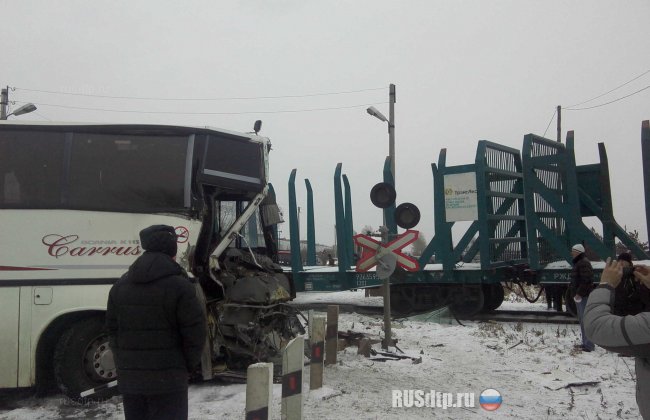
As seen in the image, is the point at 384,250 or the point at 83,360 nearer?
the point at 83,360

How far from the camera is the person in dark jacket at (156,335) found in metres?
3.16

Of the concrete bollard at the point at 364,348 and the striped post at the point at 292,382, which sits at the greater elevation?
the striped post at the point at 292,382

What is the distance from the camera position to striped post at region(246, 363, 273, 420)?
346 centimetres

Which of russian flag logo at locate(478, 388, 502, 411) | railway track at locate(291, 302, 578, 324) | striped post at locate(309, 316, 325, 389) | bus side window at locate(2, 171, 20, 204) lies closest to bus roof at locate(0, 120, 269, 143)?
bus side window at locate(2, 171, 20, 204)

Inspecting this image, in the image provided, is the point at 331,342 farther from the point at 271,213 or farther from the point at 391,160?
the point at 391,160

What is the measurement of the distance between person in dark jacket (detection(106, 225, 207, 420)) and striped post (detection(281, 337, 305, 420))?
1224mm

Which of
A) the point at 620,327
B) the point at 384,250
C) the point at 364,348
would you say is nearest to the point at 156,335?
the point at 620,327

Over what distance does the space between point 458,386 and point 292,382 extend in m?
2.66

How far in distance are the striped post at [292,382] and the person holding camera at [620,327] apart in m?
2.29

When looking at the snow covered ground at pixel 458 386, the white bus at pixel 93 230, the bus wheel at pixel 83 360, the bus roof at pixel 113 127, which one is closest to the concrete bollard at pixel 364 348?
the snow covered ground at pixel 458 386

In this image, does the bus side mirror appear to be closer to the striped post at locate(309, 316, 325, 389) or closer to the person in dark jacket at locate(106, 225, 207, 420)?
the striped post at locate(309, 316, 325, 389)

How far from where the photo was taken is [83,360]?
550 cm

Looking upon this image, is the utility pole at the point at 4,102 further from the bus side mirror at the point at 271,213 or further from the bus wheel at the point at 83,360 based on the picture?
the bus wheel at the point at 83,360

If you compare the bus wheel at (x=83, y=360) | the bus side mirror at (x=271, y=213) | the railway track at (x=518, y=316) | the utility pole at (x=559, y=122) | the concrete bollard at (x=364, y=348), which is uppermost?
the utility pole at (x=559, y=122)
